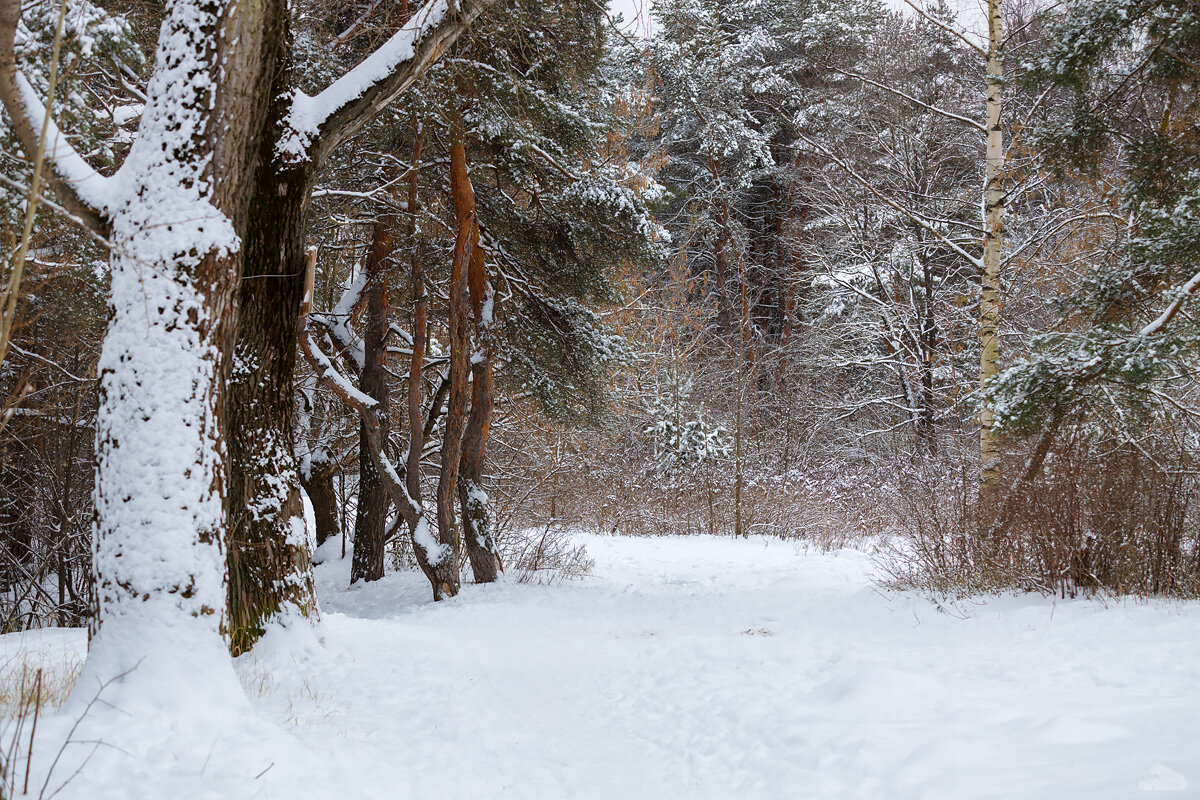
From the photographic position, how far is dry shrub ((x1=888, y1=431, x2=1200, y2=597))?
19.2 ft

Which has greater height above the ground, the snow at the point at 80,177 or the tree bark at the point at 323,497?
the snow at the point at 80,177

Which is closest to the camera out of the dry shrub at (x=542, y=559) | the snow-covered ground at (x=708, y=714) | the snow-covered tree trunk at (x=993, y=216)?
the snow-covered ground at (x=708, y=714)

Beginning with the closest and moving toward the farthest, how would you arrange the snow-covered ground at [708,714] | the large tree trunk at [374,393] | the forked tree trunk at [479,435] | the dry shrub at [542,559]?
1. the snow-covered ground at [708,714]
2. the forked tree trunk at [479,435]
3. the large tree trunk at [374,393]
4. the dry shrub at [542,559]

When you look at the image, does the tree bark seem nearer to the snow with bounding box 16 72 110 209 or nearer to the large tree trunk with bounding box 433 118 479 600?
the large tree trunk with bounding box 433 118 479 600

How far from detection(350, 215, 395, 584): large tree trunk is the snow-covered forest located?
0.22ft

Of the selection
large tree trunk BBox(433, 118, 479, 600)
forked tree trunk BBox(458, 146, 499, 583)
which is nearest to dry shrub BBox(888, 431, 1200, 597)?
forked tree trunk BBox(458, 146, 499, 583)

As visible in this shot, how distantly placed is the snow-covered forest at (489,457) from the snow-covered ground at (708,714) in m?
0.03

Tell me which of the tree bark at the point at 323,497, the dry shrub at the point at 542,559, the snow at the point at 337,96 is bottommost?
the dry shrub at the point at 542,559

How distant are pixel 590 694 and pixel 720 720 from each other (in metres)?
1.08

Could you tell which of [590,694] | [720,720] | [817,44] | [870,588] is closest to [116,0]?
[590,694]

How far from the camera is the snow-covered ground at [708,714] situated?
2.79 m

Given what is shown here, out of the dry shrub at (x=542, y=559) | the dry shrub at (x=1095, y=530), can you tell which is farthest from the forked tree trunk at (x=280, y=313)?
the dry shrub at (x=1095, y=530)

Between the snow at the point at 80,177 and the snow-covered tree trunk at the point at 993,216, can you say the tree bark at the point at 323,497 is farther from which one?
the snow-covered tree trunk at the point at 993,216

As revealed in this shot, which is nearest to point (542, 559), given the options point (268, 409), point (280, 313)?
point (268, 409)
